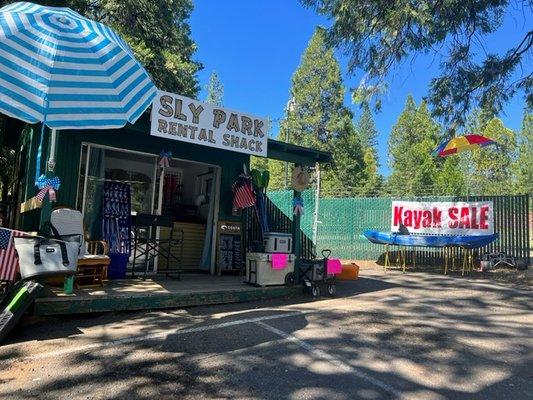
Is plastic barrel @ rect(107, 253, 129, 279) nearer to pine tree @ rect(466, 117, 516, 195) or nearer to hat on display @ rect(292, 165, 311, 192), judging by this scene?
hat on display @ rect(292, 165, 311, 192)

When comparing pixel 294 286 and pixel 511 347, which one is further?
pixel 294 286

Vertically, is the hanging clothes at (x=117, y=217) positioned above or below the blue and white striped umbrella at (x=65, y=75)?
below

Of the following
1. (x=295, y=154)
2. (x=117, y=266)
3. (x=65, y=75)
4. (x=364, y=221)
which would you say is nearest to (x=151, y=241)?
(x=117, y=266)

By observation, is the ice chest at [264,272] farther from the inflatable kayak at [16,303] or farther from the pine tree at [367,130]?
the pine tree at [367,130]

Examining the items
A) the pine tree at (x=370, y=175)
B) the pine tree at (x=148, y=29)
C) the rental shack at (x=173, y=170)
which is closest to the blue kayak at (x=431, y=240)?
the rental shack at (x=173, y=170)

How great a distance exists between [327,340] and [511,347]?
200 centimetres

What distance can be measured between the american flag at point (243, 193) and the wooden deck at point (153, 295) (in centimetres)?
156

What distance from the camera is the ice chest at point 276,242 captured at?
25.5 feet

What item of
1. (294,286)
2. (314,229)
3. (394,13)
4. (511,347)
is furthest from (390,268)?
(511,347)

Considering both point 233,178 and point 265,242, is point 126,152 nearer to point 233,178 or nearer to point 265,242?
point 233,178

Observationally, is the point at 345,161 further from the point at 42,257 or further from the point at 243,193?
the point at 42,257

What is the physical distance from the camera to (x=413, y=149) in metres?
36.6

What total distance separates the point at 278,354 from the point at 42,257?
2.54m

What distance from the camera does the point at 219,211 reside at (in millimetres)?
9352
